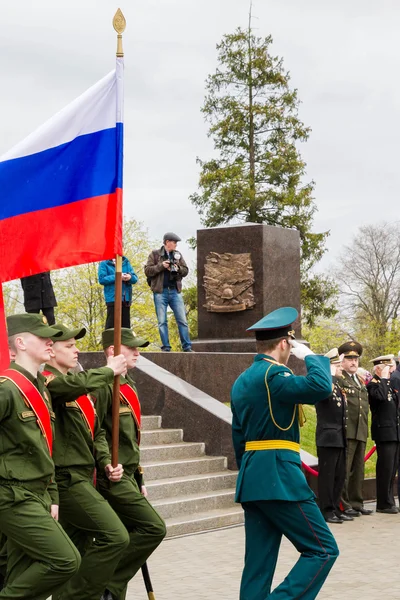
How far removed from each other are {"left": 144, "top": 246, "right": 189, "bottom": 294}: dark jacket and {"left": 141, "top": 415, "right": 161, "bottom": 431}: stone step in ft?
11.1

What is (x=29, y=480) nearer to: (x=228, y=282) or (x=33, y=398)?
(x=33, y=398)

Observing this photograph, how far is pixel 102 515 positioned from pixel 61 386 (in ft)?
2.78

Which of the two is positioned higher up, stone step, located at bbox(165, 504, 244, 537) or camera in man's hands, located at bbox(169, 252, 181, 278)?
camera in man's hands, located at bbox(169, 252, 181, 278)

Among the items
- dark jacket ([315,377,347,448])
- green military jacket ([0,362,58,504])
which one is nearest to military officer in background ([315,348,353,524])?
dark jacket ([315,377,347,448])

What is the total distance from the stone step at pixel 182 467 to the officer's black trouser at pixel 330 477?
1.39 m

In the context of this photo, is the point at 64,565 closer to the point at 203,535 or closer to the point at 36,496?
the point at 36,496

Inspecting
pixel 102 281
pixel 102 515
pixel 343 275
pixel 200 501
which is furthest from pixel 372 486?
pixel 343 275

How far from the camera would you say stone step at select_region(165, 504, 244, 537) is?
10436 mm

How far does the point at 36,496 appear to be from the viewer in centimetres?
549

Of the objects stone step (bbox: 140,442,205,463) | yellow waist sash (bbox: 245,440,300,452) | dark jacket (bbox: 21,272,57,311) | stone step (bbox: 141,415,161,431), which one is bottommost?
stone step (bbox: 140,442,205,463)

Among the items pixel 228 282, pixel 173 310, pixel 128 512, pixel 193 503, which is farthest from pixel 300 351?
pixel 228 282

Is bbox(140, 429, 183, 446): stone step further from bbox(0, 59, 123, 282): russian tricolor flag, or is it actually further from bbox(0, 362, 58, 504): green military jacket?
bbox(0, 362, 58, 504): green military jacket

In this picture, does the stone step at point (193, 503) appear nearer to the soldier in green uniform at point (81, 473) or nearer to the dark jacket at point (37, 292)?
the dark jacket at point (37, 292)

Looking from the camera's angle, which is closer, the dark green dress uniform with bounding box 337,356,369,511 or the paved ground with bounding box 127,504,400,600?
the paved ground with bounding box 127,504,400,600
